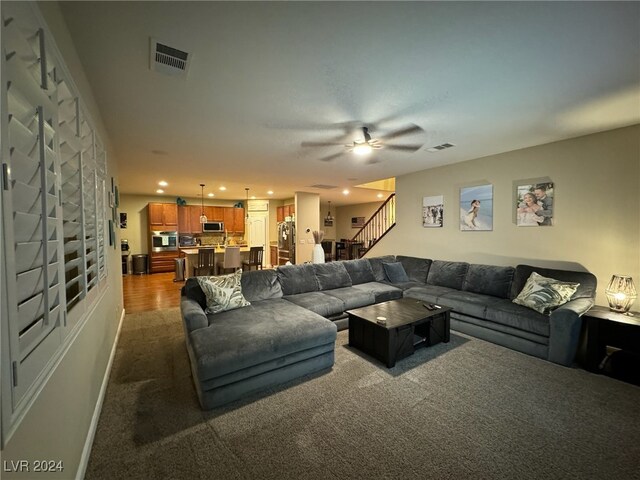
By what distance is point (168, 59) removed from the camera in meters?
1.85

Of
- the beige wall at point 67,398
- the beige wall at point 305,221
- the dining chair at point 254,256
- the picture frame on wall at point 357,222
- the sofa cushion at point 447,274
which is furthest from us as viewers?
the picture frame on wall at point 357,222

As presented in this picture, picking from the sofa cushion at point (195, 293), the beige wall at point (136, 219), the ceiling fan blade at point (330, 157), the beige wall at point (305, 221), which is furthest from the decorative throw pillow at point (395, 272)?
the beige wall at point (136, 219)

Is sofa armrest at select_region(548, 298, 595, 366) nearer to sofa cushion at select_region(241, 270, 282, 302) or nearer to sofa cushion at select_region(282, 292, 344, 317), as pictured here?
sofa cushion at select_region(282, 292, 344, 317)

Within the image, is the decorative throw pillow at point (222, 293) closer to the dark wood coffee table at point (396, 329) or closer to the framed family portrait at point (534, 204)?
the dark wood coffee table at point (396, 329)

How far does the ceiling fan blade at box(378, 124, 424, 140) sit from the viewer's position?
3.11 meters

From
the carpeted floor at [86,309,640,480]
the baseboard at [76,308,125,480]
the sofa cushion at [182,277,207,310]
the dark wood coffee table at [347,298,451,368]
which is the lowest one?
the carpeted floor at [86,309,640,480]

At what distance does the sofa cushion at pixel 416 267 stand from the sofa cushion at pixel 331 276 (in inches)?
53.7

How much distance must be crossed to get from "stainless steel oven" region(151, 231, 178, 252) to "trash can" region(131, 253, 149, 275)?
1.44 ft

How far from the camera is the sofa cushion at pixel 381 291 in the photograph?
4.09 m

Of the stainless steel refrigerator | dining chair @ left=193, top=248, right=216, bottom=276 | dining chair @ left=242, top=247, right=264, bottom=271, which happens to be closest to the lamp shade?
dining chair @ left=242, top=247, right=264, bottom=271

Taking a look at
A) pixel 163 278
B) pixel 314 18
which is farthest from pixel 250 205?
pixel 314 18

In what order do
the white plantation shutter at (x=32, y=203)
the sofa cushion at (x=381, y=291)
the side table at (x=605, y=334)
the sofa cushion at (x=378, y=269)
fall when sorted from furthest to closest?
the sofa cushion at (x=378, y=269)
the sofa cushion at (x=381, y=291)
the side table at (x=605, y=334)
the white plantation shutter at (x=32, y=203)

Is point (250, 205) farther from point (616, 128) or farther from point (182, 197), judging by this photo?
point (616, 128)

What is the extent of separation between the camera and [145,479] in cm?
152
